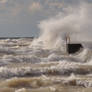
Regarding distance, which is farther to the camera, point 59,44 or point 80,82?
point 59,44

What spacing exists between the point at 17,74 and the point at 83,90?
6061 mm

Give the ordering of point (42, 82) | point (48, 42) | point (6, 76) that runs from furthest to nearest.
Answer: point (48, 42) < point (6, 76) < point (42, 82)

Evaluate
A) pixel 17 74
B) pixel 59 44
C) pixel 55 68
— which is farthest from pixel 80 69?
pixel 59 44

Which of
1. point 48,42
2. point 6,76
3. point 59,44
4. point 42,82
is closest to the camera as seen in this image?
point 42,82

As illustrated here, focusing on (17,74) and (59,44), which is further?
(59,44)

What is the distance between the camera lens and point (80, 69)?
20.4 meters

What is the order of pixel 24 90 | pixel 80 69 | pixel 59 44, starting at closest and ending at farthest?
pixel 24 90, pixel 80 69, pixel 59 44

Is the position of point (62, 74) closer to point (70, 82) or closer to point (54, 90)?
point (70, 82)

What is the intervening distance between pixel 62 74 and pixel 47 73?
0.92 meters

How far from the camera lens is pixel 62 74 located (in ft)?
62.3

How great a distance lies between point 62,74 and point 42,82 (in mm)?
3949

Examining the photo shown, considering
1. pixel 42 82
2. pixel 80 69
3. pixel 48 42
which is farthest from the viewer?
pixel 48 42

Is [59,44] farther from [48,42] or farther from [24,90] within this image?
[24,90]

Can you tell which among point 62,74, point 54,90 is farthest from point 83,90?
point 62,74
